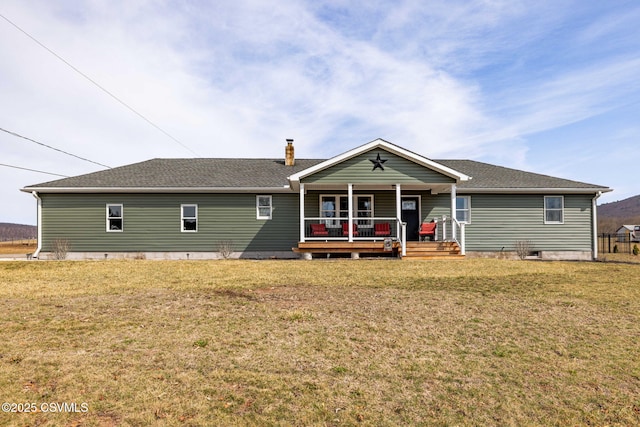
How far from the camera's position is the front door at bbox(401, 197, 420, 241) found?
19484 millimetres

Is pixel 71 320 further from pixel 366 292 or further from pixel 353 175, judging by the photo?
pixel 353 175

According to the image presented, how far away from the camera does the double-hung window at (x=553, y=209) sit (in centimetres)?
1945

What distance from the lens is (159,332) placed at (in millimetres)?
5598

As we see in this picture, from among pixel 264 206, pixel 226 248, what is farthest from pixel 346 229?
pixel 226 248

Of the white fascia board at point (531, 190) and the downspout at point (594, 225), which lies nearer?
the white fascia board at point (531, 190)

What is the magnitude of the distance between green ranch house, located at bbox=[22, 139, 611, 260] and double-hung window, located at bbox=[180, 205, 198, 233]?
0.05 m

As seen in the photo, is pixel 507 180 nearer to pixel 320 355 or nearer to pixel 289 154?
pixel 289 154

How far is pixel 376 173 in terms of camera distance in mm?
16922

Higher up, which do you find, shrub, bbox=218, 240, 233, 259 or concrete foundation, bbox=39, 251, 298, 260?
shrub, bbox=218, 240, 233, 259

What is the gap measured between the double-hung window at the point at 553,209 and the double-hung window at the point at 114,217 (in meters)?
20.8

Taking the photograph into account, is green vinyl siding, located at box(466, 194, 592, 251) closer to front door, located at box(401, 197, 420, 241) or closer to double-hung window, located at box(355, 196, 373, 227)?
front door, located at box(401, 197, 420, 241)

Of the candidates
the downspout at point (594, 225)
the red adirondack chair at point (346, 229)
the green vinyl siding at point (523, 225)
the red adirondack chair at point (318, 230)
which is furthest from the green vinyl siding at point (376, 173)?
the downspout at point (594, 225)

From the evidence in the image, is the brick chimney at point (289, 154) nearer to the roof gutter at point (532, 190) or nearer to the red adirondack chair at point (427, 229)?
the red adirondack chair at point (427, 229)

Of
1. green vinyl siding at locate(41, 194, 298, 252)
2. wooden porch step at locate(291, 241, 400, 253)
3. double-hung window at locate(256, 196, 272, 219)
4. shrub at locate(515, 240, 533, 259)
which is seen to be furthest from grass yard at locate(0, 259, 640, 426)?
shrub at locate(515, 240, 533, 259)
